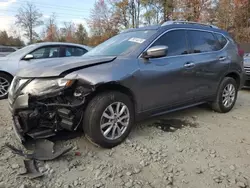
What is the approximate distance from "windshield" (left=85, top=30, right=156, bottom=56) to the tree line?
876 cm

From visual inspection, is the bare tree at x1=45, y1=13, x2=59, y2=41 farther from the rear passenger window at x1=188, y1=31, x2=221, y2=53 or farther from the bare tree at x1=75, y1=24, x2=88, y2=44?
the rear passenger window at x1=188, y1=31, x2=221, y2=53

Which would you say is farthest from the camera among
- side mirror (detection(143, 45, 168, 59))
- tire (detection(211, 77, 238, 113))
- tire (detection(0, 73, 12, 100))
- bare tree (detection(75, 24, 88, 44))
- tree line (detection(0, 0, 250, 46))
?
bare tree (detection(75, 24, 88, 44))

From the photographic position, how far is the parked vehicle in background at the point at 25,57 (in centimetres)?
598

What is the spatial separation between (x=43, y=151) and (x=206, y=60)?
307 cm

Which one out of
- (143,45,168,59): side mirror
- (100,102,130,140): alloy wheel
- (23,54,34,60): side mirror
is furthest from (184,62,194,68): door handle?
(23,54,34,60): side mirror

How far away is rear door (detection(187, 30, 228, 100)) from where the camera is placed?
4125mm

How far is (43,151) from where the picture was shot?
292cm

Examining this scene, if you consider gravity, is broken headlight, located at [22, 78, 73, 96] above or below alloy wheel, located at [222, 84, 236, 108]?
above

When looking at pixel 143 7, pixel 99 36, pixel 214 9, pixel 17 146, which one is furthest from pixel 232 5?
pixel 17 146

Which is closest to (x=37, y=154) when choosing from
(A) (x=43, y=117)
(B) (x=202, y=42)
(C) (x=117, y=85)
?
(A) (x=43, y=117)

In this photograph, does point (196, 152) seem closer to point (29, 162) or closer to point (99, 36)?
point (29, 162)

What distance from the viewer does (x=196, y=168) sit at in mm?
2729

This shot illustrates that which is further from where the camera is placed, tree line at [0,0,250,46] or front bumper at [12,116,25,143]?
tree line at [0,0,250,46]

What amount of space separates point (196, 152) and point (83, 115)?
1530 millimetres
